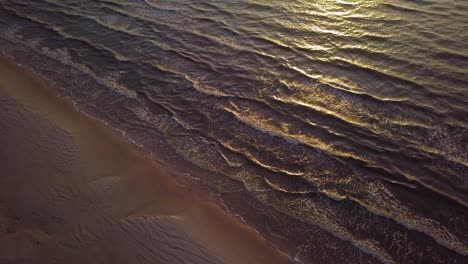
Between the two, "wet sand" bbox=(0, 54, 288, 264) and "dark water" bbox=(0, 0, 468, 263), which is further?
"dark water" bbox=(0, 0, 468, 263)

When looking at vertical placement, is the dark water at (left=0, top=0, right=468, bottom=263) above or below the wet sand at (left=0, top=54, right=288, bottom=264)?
above

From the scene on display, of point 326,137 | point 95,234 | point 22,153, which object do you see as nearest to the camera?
point 95,234

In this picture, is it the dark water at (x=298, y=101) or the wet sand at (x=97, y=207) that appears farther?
the dark water at (x=298, y=101)

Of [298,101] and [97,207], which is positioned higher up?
[298,101]

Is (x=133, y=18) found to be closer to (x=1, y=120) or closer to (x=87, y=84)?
(x=87, y=84)

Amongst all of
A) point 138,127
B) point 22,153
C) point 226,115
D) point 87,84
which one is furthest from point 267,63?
point 22,153
